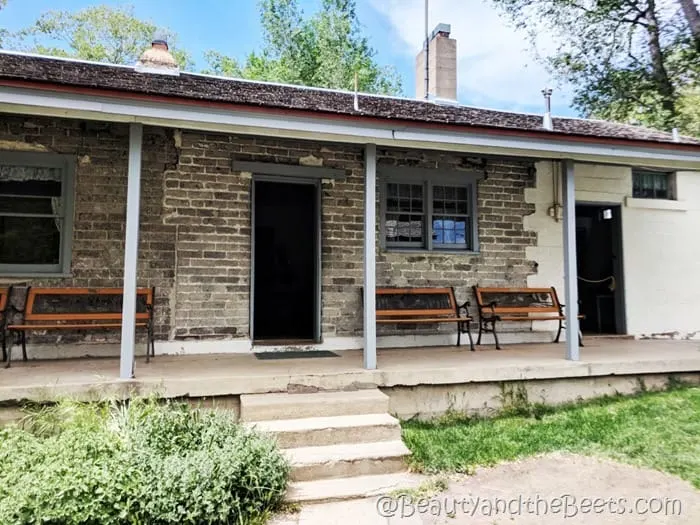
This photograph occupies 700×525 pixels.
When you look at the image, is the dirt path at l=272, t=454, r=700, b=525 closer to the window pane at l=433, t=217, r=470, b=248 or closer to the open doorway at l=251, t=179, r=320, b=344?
the open doorway at l=251, t=179, r=320, b=344

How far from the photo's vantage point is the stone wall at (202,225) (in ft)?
19.2

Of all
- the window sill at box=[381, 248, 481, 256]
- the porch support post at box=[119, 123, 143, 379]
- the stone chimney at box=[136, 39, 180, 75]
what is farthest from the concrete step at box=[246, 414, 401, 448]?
the stone chimney at box=[136, 39, 180, 75]

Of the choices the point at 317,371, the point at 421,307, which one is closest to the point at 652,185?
the point at 421,307

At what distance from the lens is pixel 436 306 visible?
6.88 metres

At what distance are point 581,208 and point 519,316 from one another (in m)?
2.61

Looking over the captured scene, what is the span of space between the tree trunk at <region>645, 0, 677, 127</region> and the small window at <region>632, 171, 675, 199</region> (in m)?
7.99

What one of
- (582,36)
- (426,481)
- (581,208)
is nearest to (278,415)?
(426,481)

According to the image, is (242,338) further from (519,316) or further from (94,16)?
(94,16)

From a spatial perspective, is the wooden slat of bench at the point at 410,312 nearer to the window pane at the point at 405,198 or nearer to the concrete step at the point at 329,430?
the window pane at the point at 405,198

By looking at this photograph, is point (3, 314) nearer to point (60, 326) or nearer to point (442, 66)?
point (60, 326)

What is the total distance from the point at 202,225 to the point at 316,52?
764 inches

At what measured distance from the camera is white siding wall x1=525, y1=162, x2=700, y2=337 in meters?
7.61

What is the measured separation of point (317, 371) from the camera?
187 inches

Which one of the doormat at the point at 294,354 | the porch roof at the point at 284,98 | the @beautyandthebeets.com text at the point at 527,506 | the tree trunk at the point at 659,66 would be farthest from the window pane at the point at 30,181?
the tree trunk at the point at 659,66
